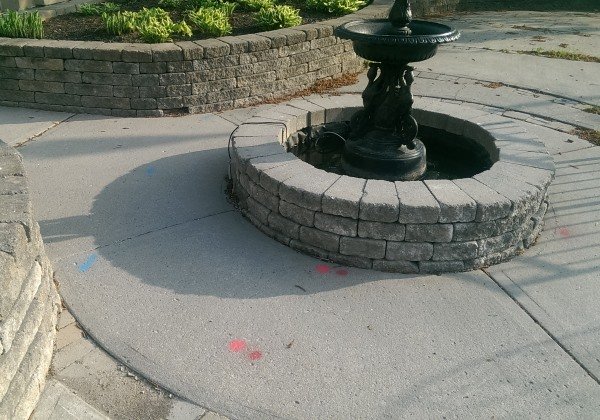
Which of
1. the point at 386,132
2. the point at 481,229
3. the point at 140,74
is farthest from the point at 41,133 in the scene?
the point at 481,229

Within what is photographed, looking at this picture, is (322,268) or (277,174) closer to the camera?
(322,268)

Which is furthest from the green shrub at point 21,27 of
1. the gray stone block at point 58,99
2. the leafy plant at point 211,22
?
the leafy plant at point 211,22

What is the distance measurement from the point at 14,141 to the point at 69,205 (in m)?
1.69

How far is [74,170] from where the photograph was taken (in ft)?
16.8

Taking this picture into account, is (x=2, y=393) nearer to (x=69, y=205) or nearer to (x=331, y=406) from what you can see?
(x=331, y=406)

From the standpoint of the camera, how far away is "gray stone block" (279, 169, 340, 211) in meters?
3.76

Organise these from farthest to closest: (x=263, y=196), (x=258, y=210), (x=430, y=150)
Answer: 1. (x=430, y=150)
2. (x=258, y=210)
3. (x=263, y=196)

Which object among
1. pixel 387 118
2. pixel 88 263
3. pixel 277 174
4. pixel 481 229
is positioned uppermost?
pixel 387 118

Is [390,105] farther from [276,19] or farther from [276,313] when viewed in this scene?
[276,19]

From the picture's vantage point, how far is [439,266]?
3.74 meters

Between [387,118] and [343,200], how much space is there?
123cm

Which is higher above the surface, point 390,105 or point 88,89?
point 390,105

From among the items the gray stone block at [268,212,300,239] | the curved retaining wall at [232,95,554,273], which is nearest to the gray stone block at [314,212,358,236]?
the curved retaining wall at [232,95,554,273]

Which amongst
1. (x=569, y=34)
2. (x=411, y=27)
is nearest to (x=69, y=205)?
(x=411, y=27)
